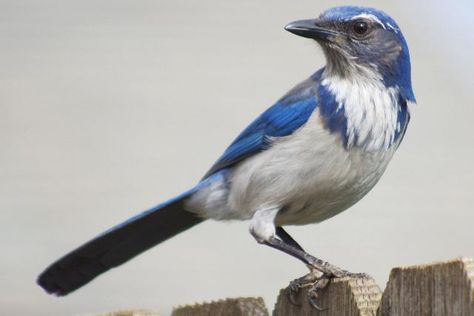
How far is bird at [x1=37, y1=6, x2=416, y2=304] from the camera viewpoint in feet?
18.3

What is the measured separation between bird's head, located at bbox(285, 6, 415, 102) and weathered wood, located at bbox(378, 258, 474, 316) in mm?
1974

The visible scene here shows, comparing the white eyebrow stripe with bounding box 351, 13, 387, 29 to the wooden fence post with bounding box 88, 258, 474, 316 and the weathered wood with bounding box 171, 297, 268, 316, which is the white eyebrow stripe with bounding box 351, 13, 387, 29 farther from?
the weathered wood with bounding box 171, 297, 268, 316

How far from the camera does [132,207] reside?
28.3 feet

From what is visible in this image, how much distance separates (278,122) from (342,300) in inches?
69.3

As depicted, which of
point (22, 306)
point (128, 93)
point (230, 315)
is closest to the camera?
point (230, 315)

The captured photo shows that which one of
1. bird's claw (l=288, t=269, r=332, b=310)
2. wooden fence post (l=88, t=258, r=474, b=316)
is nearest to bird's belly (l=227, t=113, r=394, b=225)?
bird's claw (l=288, t=269, r=332, b=310)

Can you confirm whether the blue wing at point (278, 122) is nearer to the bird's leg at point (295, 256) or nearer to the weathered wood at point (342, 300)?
the bird's leg at point (295, 256)

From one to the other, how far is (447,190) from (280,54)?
2.10 metres

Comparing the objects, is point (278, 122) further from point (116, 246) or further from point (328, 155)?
point (116, 246)

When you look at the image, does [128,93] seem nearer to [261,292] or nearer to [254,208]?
[261,292]

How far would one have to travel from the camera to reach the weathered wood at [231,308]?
14.0 ft

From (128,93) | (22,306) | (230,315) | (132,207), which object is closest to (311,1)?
(128,93)

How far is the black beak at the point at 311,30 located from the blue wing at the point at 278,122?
0.20 metres

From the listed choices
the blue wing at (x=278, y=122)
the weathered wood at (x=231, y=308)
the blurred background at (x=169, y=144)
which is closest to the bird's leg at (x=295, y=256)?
the weathered wood at (x=231, y=308)
